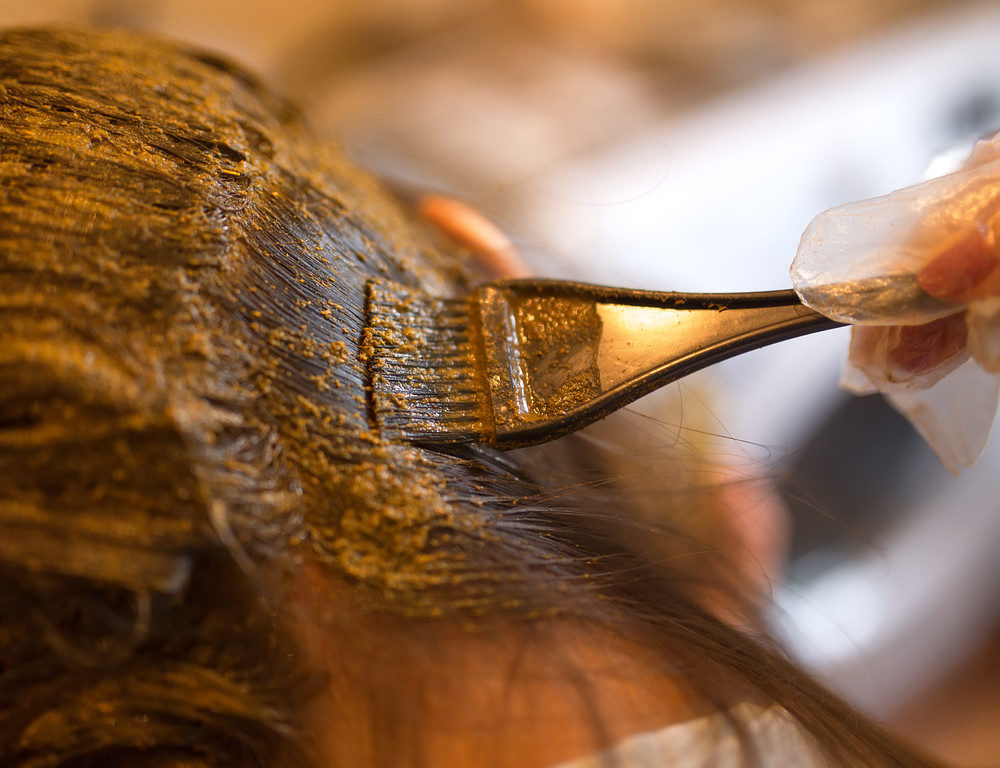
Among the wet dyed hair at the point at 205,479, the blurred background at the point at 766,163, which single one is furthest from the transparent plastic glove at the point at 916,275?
the blurred background at the point at 766,163

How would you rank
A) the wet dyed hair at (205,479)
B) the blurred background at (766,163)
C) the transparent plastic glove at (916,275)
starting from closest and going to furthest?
the wet dyed hair at (205,479) → the transparent plastic glove at (916,275) → the blurred background at (766,163)

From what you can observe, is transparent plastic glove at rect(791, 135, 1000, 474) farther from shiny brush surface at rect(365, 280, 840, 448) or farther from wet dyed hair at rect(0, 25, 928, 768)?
wet dyed hair at rect(0, 25, 928, 768)

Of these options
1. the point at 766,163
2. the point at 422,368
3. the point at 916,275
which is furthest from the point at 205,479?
the point at 766,163

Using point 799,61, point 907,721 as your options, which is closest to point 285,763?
point 907,721

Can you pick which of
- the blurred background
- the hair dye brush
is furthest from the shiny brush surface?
the blurred background

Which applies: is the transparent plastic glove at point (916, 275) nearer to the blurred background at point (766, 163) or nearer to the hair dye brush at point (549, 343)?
the hair dye brush at point (549, 343)

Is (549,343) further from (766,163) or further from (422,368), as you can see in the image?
(766,163)

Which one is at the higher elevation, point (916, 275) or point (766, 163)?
point (766, 163)
